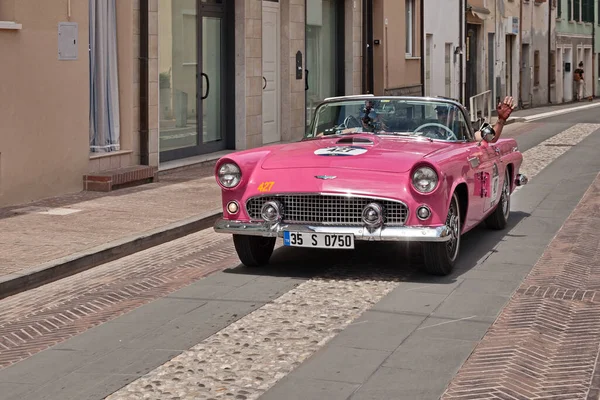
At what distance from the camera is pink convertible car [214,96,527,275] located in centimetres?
879

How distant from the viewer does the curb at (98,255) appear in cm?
894

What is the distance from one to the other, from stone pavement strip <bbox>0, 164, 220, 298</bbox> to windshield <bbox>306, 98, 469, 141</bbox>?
2010 mm

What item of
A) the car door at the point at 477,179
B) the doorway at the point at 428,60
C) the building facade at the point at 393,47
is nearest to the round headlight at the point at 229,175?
the car door at the point at 477,179

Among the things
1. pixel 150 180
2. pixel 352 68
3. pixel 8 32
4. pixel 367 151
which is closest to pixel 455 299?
pixel 367 151

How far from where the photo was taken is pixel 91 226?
1166 cm

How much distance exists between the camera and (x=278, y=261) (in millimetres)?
9945

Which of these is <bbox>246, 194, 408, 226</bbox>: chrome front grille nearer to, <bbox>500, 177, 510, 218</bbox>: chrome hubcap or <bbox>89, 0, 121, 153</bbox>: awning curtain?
<bbox>500, 177, 510, 218</bbox>: chrome hubcap

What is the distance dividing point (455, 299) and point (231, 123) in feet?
42.2

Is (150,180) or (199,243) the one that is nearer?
(199,243)

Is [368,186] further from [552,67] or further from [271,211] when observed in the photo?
[552,67]

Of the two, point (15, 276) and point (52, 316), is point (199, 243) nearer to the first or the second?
→ point (15, 276)

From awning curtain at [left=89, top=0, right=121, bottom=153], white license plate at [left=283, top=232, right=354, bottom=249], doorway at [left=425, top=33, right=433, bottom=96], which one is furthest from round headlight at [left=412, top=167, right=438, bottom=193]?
doorway at [left=425, top=33, right=433, bottom=96]

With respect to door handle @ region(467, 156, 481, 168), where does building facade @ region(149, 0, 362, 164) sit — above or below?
above

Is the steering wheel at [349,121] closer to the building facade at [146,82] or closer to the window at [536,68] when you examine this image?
the building facade at [146,82]
